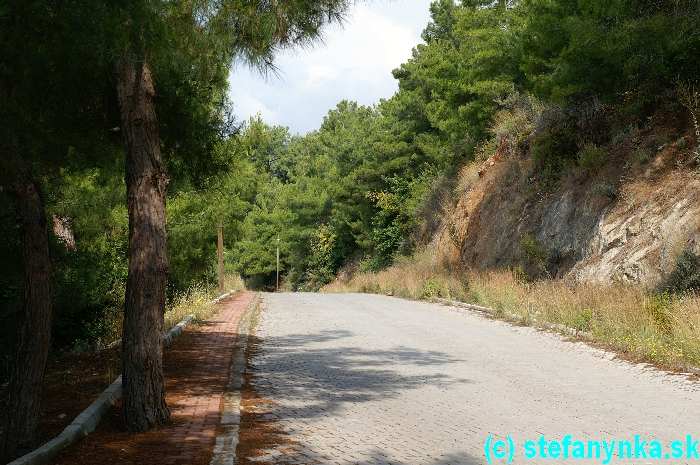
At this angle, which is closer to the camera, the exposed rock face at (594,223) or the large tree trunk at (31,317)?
the large tree trunk at (31,317)

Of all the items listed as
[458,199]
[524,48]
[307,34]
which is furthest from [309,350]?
[458,199]

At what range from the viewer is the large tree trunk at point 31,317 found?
22.1 feet

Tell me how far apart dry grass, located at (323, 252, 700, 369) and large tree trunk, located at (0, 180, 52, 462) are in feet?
27.6

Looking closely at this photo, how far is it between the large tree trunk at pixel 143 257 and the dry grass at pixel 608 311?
730cm

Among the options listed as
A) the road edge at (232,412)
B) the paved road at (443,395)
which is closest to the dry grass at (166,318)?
the road edge at (232,412)

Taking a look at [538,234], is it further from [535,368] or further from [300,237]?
[300,237]

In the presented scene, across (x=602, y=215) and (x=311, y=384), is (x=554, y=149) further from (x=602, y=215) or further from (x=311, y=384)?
(x=311, y=384)

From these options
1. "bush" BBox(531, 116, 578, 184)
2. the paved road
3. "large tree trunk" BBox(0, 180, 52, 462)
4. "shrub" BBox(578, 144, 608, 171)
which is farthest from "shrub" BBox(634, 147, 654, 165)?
"large tree trunk" BBox(0, 180, 52, 462)

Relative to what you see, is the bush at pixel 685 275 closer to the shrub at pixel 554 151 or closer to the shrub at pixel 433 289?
the shrub at pixel 554 151

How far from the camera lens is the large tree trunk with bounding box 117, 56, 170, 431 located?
22.8ft

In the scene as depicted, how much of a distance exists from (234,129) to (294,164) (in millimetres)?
81075

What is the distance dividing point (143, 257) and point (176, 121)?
3892mm

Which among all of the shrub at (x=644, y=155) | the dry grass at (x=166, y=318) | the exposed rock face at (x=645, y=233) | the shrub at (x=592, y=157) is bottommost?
the dry grass at (x=166, y=318)

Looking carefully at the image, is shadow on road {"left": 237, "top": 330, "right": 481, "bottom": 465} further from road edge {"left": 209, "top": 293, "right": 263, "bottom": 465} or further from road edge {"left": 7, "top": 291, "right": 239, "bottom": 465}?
road edge {"left": 7, "top": 291, "right": 239, "bottom": 465}
